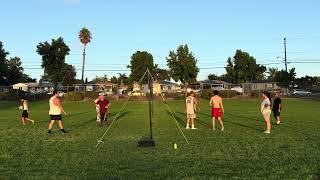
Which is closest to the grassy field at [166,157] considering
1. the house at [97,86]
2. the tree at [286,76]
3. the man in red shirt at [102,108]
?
the man in red shirt at [102,108]

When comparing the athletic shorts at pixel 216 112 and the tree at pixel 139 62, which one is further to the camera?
the tree at pixel 139 62

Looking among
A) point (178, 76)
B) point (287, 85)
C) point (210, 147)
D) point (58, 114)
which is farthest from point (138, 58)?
point (210, 147)

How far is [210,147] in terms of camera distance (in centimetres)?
1427

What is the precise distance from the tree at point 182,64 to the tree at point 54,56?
57.5 ft

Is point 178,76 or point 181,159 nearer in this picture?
point 181,159

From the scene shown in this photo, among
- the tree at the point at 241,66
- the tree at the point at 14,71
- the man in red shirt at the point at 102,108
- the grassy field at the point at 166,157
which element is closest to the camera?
the grassy field at the point at 166,157

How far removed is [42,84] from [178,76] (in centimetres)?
4971

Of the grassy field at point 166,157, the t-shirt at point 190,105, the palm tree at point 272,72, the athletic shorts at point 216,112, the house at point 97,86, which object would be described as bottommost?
the grassy field at point 166,157

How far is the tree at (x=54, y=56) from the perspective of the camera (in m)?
84.0

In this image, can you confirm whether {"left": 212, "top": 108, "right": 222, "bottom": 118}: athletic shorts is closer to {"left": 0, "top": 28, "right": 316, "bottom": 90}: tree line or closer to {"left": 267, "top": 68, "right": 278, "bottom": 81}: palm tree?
{"left": 0, "top": 28, "right": 316, "bottom": 90}: tree line

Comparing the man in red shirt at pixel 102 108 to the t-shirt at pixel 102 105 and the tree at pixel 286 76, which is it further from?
the tree at pixel 286 76

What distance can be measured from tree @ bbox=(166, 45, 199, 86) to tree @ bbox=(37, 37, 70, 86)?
1753 cm

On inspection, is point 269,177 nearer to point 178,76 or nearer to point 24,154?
point 24,154

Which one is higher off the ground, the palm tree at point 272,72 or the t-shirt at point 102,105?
the palm tree at point 272,72
